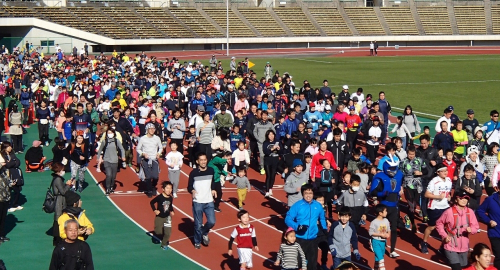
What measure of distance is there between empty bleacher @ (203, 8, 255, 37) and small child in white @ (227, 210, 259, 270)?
6957 cm

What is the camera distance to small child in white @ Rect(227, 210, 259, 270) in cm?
1192

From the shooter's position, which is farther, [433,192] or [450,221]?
[433,192]

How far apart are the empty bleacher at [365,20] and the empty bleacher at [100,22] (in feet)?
94.3

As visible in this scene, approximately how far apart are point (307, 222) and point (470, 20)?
82795 millimetres

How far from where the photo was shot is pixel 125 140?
20.6 m

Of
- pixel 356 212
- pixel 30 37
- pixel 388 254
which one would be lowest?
pixel 388 254

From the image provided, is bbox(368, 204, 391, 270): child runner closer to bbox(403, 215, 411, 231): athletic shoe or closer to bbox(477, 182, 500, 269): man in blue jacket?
bbox(477, 182, 500, 269): man in blue jacket

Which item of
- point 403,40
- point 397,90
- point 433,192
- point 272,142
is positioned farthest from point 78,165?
point 403,40

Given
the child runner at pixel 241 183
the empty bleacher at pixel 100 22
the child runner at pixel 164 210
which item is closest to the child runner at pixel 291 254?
the child runner at pixel 164 210

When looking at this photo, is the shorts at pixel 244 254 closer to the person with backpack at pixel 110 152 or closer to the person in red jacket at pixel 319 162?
the person in red jacket at pixel 319 162

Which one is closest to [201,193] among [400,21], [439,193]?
[439,193]

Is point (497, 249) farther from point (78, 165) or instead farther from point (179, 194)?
point (78, 165)

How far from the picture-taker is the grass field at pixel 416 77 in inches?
1416

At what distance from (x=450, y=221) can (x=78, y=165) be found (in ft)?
35.0
